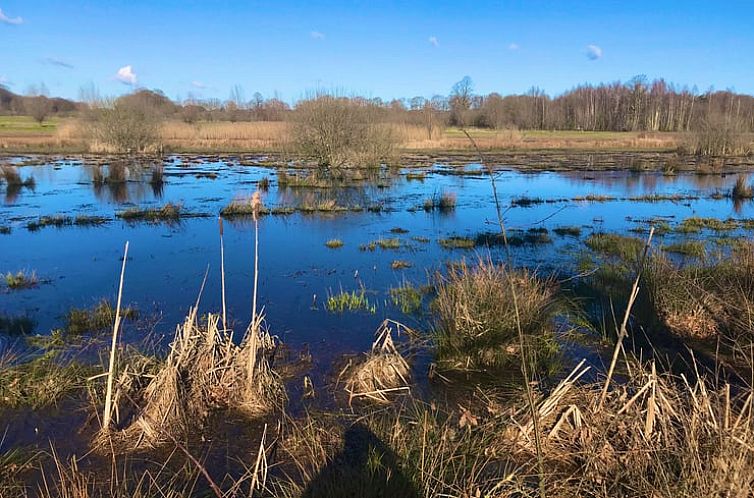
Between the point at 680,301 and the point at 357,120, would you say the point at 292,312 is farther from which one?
the point at 357,120

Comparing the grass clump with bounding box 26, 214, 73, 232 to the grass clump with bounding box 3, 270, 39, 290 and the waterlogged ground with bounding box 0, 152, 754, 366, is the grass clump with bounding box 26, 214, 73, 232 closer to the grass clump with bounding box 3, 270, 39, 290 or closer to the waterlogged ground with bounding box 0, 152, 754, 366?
the waterlogged ground with bounding box 0, 152, 754, 366

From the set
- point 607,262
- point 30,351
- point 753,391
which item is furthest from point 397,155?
point 753,391

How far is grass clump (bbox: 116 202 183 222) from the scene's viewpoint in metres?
16.3

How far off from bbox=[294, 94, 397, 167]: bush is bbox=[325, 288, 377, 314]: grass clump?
20485mm

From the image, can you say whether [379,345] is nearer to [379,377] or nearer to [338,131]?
[379,377]

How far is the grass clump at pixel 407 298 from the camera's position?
7.91 m

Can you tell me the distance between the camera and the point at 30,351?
640 cm

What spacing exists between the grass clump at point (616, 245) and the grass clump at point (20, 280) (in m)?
11.5

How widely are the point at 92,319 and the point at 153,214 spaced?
1013cm

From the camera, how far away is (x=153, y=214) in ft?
54.7

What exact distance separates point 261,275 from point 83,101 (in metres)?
41.9

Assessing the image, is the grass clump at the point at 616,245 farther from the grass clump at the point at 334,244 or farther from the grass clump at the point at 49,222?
the grass clump at the point at 49,222

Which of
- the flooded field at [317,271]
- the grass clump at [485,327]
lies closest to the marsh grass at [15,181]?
the flooded field at [317,271]

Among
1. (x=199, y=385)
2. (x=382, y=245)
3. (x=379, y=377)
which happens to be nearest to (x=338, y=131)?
(x=382, y=245)
